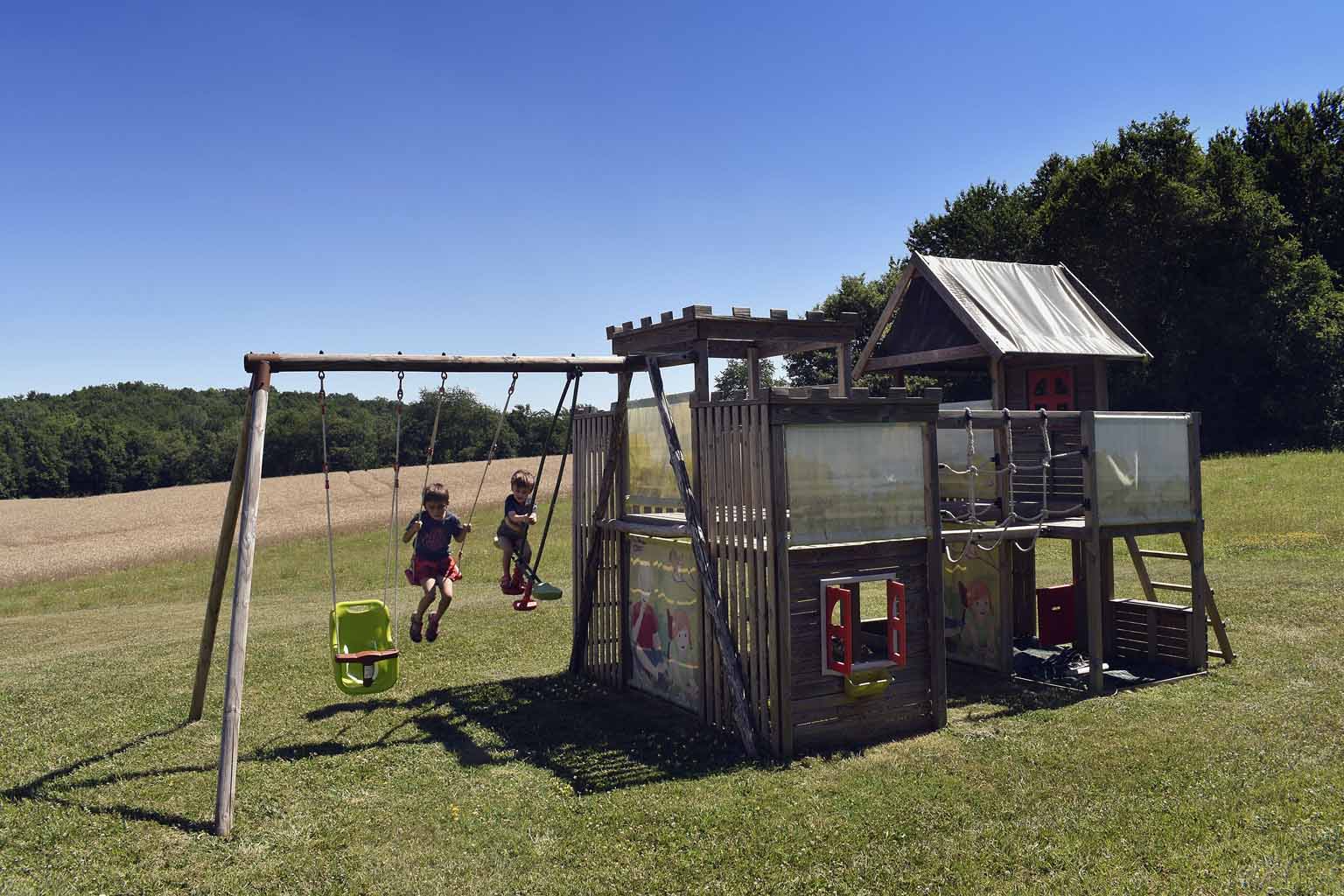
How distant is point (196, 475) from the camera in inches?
2913

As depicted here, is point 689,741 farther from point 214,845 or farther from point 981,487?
point 981,487

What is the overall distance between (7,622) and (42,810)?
50.8 ft

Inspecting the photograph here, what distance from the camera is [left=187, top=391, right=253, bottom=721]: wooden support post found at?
384 inches

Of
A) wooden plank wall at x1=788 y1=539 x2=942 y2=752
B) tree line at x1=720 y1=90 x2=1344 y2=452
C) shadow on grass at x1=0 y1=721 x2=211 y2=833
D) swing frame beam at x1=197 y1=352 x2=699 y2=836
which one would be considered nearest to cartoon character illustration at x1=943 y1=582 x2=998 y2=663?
wooden plank wall at x1=788 y1=539 x2=942 y2=752

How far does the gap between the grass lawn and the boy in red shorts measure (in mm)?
1390

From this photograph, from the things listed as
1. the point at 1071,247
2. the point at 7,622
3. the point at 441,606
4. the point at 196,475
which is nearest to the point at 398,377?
the point at 441,606

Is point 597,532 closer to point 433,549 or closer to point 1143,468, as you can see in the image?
point 433,549

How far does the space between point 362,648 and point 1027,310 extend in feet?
35.1

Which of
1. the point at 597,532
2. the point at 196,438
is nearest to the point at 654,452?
the point at 597,532

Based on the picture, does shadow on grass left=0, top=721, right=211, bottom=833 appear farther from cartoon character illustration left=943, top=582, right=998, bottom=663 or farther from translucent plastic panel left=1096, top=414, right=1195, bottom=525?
translucent plastic panel left=1096, top=414, right=1195, bottom=525

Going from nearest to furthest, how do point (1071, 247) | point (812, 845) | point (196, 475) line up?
point (812, 845), point (1071, 247), point (196, 475)

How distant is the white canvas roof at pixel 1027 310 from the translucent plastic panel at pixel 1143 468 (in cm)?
162

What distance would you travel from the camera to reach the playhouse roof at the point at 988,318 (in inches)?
562

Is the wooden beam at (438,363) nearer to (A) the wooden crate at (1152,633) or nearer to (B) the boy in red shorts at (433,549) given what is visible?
(B) the boy in red shorts at (433,549)
